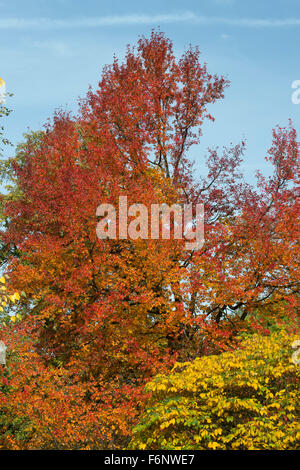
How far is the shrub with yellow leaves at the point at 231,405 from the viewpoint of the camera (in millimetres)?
8141

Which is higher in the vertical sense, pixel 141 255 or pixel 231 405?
pixel 141 255

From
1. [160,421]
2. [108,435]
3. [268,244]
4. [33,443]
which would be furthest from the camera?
[268,244]

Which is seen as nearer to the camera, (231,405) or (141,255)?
(231,405)

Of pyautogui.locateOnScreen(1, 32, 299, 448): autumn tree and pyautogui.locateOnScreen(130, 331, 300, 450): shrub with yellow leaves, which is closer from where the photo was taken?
pyautogui.locateOnScreen(130, 331, 300, 450): shrub with yellow leaves

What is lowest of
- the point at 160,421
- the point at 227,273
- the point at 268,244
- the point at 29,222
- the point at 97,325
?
the point at 160,421

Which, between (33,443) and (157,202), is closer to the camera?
(33,443)

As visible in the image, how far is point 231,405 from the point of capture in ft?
29.1

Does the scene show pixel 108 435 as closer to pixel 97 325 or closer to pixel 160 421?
pixel 160 421

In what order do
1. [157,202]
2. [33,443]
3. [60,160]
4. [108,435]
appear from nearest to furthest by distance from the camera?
[108,435] < [33,443] < [157,202] < [60,160]

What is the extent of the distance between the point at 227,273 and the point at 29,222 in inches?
412

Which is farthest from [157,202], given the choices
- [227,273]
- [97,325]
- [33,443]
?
[33,443]

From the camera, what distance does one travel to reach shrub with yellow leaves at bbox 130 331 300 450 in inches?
320

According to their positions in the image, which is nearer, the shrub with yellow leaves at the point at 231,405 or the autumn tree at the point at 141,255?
the shrub with yellow leaves at the point at 231,405
